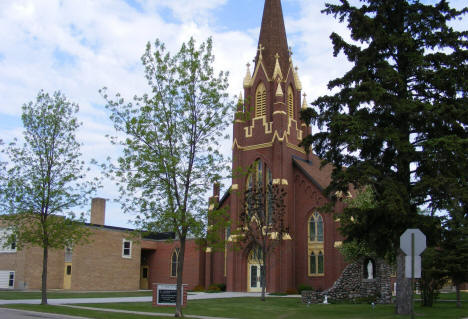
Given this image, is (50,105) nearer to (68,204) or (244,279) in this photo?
(68,204)

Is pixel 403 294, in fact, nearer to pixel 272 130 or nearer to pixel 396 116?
pixel 396 116

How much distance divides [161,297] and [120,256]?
25.5 m

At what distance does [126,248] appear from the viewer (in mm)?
50156

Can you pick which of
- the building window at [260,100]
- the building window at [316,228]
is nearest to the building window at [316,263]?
the building window at [316,228]

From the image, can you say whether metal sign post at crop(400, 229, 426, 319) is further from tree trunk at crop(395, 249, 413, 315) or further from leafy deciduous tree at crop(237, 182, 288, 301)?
leafy deciduous tree at crop(237, 182, 288, 301)

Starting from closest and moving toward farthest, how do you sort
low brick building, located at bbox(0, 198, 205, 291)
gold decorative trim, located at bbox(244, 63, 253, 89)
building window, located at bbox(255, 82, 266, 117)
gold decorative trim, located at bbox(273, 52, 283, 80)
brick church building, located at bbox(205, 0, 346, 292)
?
low brick building, located at bbox(0, 198, 205, 291) < brick church building, located at bbox(205, 0, 346, 292) < gold decorative trim, located at bbox(273, 52, 283, 80) < building window, located at bbox(255, 82, 266, 117) < gold decorative trim, located at bbox(244, 63, 253, 89)

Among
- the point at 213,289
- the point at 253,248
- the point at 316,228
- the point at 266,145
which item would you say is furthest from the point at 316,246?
the point at 213,289

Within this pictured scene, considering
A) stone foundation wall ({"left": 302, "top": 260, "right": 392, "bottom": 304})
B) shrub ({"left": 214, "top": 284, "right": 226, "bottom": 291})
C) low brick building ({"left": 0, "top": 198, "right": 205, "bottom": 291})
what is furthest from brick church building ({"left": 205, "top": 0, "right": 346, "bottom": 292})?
stone foundation wall ({"left": 302, "top": 260, "right": 392, "bottom": 304})

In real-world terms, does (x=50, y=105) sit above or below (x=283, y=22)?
below

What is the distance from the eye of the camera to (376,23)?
72.3 ft

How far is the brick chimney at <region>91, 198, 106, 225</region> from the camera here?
5388cm

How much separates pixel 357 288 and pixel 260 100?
22249 millimetres

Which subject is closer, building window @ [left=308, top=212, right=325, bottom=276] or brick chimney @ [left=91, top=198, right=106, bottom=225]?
building window @ [left=308, top=212, right=325, bottom=276]

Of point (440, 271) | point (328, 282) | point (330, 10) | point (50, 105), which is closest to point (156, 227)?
point (50, 105)
